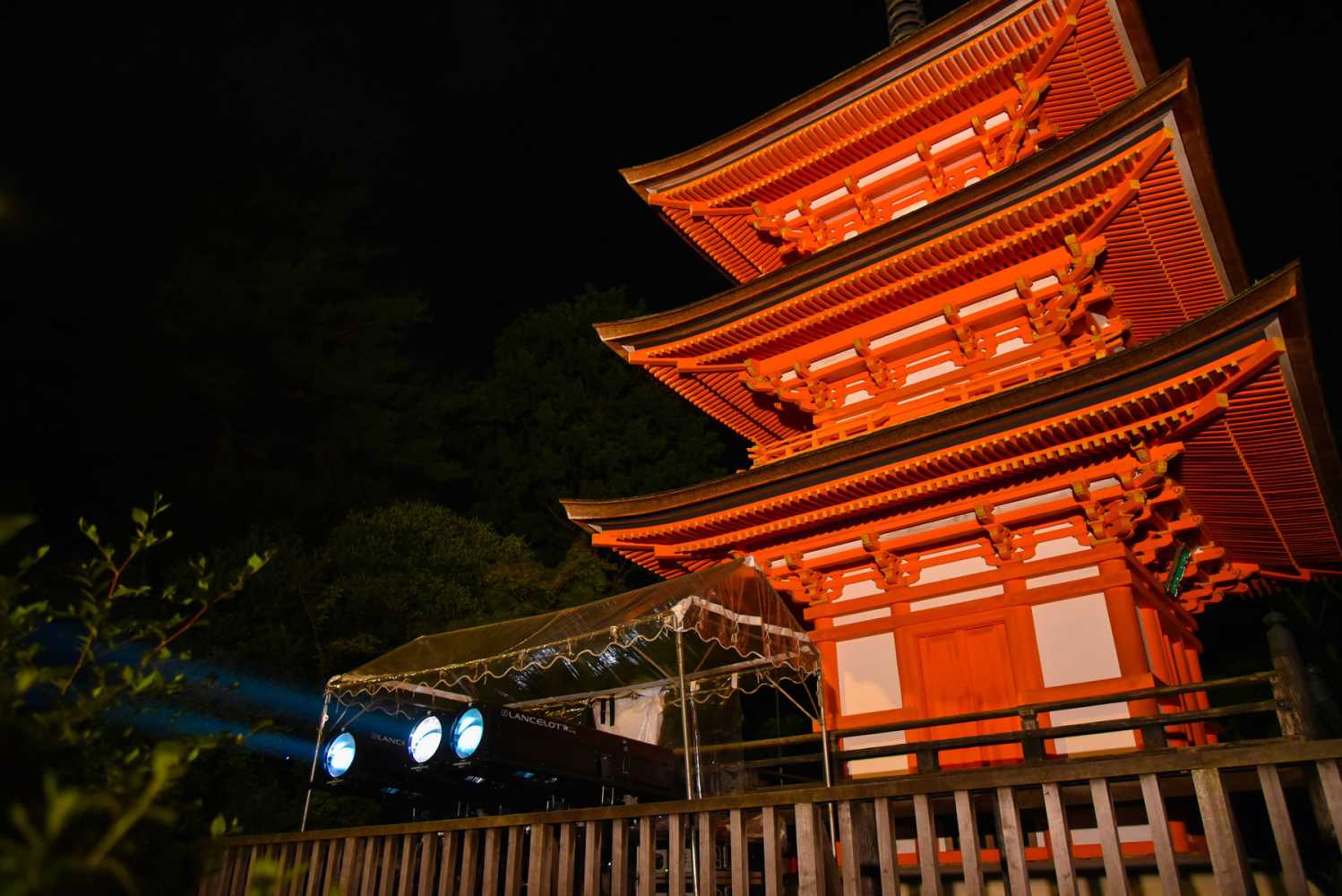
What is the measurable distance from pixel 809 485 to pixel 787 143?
505 cm

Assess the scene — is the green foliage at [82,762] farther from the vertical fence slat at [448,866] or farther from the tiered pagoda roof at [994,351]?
the tiered pagoda roof at [994,351]

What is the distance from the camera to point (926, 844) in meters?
4.27

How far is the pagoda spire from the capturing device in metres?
14.6

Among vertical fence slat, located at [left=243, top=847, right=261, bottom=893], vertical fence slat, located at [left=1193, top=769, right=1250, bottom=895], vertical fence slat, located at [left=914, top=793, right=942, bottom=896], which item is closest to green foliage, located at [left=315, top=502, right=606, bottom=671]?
vertical fence slat, located at [left=243, top=847, right=261, bottom=893]

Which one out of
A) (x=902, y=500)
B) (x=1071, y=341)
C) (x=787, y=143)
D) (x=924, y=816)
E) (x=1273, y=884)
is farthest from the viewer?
(x=787, y=143)

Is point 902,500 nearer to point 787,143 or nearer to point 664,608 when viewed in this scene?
point 664,608

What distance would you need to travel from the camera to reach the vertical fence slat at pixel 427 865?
5500 mm

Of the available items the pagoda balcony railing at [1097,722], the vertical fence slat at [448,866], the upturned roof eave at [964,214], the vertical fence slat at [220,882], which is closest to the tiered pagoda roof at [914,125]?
the upturned roof eave at [964,214]

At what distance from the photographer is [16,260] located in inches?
734

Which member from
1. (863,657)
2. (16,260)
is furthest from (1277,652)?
(16,260)

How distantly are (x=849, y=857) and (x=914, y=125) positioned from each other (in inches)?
371

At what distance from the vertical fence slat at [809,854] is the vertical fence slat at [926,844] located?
502 mm

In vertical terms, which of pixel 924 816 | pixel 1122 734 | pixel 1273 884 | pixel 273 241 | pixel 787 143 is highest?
pixel 273 241

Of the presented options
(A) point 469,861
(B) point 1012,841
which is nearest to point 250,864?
(A) point 469,861
